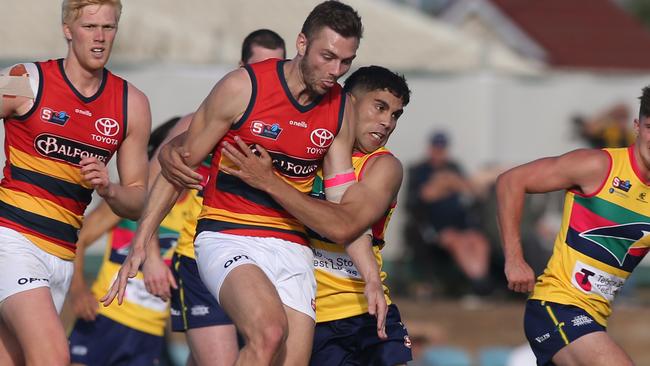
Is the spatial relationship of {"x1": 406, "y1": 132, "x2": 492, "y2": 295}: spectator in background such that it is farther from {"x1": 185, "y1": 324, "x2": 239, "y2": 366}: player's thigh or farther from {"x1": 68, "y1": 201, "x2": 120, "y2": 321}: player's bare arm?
{"x1": 185, "y1": 324, "x2": 239, "y2": 366}: player's thigh

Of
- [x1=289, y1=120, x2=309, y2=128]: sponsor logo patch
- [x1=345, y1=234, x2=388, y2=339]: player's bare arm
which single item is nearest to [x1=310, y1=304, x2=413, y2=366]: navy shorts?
Answer: [x1=345, y1=234, x2=388, y2=339]: player's bare arm

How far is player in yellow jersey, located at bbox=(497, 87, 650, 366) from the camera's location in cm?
721

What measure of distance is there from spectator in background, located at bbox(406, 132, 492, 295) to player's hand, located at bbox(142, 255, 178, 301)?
22.0ft

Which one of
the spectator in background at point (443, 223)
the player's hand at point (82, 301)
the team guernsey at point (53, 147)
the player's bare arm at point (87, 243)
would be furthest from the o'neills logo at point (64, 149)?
the spectator in background at point (443, 223)

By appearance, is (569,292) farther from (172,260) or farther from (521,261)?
(172,260)

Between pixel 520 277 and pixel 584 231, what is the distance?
58 centimetres

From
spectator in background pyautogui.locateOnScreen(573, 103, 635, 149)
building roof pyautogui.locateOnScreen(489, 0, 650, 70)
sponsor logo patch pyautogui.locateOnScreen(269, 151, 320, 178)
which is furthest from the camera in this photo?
building roof pyautogui.locateOnScreen(489, 0, 650, 70)

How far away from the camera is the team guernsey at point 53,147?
677 cm

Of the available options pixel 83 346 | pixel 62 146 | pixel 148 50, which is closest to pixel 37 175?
pixel 62 146

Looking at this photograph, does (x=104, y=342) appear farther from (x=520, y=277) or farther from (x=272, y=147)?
(x=520, y=277)

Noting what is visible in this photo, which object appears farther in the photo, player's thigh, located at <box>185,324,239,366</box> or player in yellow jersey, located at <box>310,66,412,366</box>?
player's thigh, located at <box>185,324,239,366</box>

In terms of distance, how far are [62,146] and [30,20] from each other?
13376mm

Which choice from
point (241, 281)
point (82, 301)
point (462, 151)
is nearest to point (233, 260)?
point (241, 281)

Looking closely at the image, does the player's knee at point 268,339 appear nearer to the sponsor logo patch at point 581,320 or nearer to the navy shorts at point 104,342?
the sponsor logo patch at point 581,320
